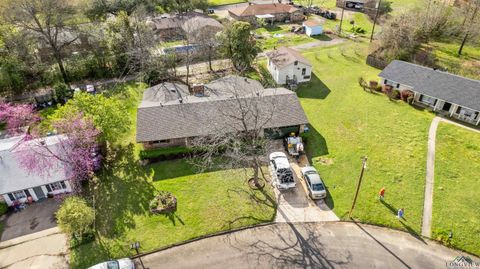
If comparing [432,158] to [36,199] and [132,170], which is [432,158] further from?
[36,199]

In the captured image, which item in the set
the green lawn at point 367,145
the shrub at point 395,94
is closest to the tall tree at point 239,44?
the green lawn at point 367,145

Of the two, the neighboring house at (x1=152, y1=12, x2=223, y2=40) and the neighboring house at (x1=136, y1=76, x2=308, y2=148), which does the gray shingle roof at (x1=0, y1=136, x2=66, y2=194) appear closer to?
the neighboring house at (x1=136, y1=76, x2=308, y2=148)

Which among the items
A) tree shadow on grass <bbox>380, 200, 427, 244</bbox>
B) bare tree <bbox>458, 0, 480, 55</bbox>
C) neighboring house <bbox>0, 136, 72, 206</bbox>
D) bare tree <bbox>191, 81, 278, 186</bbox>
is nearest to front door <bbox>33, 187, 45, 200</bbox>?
neighboring house <bbox>0, 136, 72, 206</bbox>

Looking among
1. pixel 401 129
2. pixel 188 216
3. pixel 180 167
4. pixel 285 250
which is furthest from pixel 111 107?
pixel 401 129

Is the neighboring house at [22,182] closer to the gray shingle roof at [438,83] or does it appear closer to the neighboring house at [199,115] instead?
the neighboring house at [199,115]

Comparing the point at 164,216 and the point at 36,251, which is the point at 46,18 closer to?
the point at 36,251

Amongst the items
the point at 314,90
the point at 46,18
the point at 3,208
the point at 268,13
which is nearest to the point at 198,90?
the point at 314,90
